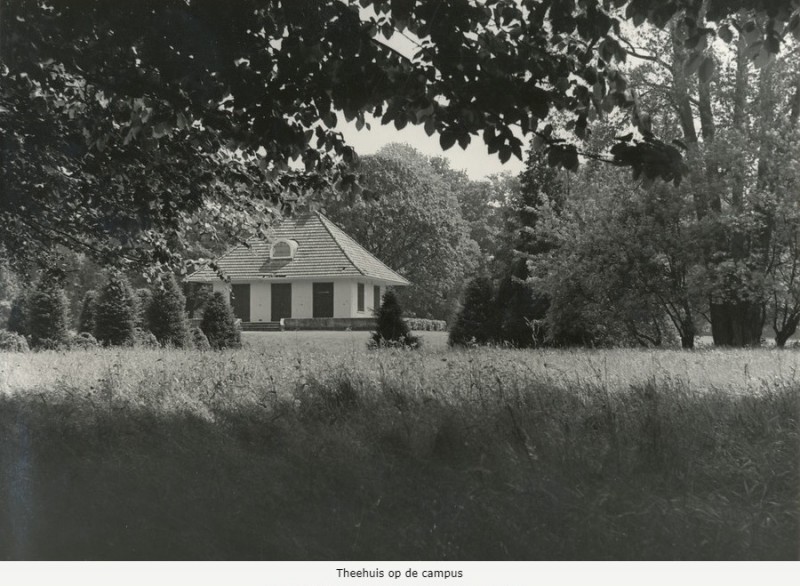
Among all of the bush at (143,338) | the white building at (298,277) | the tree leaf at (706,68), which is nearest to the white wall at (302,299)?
the white building at (298,277)

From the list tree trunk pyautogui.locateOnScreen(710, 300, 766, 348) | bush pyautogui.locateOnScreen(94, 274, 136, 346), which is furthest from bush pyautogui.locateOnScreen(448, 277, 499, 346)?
bush pyautogui.locateOnScreen(94, 274, 136, 346)

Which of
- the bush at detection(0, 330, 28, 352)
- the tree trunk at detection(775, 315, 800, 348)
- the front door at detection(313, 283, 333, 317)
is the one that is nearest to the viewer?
the tree trunk at detection(775, 315, 800, 348)

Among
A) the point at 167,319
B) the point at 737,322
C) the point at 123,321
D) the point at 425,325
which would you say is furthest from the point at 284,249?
the point at 737,322

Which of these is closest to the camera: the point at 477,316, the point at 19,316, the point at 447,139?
the point at 447,139

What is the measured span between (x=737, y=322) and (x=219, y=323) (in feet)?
50.7

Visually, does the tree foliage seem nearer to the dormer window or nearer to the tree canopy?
the dormer window

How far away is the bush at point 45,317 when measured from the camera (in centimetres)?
2203

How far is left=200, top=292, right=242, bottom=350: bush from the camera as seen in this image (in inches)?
916

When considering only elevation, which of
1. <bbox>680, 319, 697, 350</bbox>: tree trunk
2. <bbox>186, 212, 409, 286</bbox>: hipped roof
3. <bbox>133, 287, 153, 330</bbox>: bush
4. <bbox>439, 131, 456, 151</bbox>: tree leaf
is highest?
<bbox>186, 212, 409, 286</bbox>: hipped roof

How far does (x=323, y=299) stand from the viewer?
125 feet

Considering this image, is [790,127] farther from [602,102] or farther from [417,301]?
[417,301]

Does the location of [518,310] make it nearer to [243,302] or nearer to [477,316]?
[477,316]

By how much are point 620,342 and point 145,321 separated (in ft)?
51.5

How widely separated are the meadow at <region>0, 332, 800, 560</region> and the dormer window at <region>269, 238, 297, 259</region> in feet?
102
